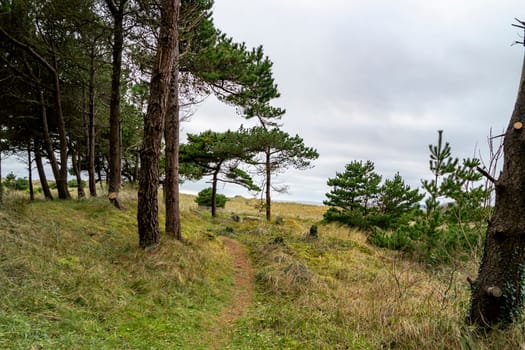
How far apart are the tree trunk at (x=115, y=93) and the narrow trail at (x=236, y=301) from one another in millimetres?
3815

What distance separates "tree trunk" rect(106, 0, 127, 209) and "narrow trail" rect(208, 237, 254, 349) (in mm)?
3815

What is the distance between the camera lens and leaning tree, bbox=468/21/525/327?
7.72 feet

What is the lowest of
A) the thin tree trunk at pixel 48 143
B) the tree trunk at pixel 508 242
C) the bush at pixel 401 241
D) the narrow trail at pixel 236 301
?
the narrow trail at pixel 236 301

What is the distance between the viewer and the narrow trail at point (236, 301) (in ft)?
11.1

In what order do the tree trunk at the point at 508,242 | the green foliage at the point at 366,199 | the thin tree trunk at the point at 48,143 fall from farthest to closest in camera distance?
1. the green foliage at the point at 366,199
2. the thin tree trunk at the point at 48,143
3. the tree trunk at the point at 508,242

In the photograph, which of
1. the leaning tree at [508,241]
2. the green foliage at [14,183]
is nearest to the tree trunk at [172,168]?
the leaning tree at [508,241]

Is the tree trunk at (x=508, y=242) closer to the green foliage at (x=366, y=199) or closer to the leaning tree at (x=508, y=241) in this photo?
the leaning tree at (x=508, y=241)

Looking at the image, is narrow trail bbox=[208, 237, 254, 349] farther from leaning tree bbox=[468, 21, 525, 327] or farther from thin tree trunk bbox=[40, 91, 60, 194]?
thin tree trunk bbox=[40, 91, 60, 194]

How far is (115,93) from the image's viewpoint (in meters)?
8.02

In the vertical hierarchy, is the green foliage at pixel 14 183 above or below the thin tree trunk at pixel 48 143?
below

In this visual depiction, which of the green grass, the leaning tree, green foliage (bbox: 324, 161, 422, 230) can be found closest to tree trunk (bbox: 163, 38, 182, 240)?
the green grass

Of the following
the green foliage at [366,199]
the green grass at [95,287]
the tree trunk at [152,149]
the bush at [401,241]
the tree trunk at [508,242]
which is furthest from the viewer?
the green foliage at [366,199]

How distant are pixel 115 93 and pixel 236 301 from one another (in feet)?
21.9

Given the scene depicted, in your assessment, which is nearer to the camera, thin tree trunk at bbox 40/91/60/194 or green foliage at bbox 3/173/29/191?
thin tree trunk at bbox 40/91/60/194
